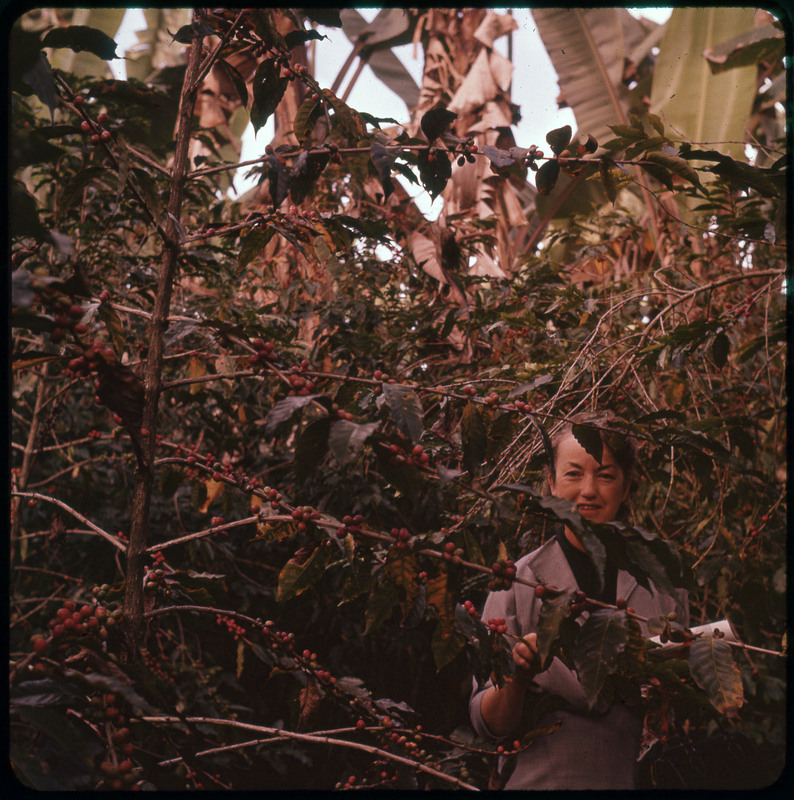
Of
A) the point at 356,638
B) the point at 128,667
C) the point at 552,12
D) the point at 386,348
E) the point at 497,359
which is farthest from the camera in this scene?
the point at 552,12

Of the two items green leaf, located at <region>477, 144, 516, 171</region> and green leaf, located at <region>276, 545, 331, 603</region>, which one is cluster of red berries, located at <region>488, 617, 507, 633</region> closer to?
green leaf, located at <region>276, 545, 331, 603</region>

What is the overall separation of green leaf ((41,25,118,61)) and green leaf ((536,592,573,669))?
716 mm

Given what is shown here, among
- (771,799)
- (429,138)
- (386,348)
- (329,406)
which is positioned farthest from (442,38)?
(771,799)

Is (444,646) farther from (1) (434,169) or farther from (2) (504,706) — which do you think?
(1) (434,169)

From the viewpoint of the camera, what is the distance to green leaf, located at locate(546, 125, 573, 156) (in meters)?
0.83

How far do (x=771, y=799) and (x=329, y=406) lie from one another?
58cm

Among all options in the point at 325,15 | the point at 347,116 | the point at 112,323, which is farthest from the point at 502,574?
the point at 325,15

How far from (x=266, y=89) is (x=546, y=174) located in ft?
1.25

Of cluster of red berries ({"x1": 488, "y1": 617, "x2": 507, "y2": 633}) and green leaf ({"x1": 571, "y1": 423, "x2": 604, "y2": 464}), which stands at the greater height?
green leaf ({"x1": 571, "y1": 423, "x2": 604, "y2": 464})

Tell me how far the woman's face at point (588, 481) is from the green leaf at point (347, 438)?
1.78 feet

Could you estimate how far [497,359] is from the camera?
166cm

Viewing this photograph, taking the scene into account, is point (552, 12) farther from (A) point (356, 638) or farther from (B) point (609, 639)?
(B) point (609, 639)

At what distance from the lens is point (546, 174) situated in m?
0.85

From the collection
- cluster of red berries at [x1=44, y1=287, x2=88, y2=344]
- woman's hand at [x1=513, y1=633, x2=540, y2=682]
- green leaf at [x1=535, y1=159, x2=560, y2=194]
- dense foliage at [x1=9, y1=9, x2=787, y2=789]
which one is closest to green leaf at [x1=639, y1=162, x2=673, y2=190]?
dense foliage at [x1=9, y1=9, x2=787, y2=789]
